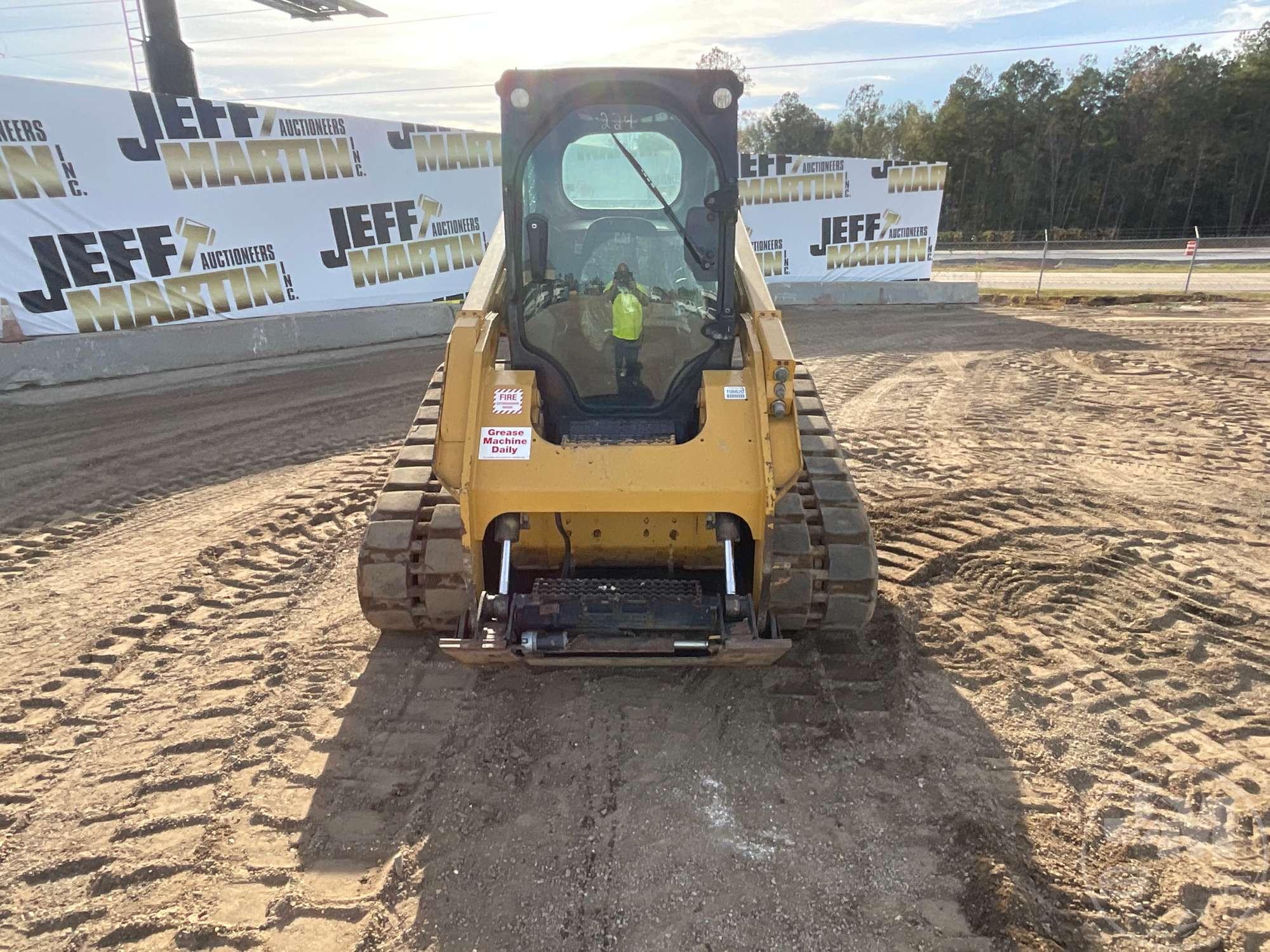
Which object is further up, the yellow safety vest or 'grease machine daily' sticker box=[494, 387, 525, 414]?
the yellow safety vest

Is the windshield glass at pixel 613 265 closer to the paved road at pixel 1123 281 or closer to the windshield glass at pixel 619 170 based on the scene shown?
the windshield glass at pixel 619 170

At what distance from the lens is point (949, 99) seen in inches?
2088

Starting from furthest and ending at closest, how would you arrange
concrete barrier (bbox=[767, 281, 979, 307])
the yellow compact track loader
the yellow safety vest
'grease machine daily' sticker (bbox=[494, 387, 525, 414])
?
1. concrete barrier (bbox=[767, 281, 979, 307])
2. the yellow safety vest
3. 'grease machine daily' sticker (bbox=[494, 387, 525, 414])
4. the yellow compact track loader

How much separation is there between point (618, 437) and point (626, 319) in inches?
23.1

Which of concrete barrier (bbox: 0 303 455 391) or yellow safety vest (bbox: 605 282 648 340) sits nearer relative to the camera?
yellow safety vest (bbox: 605 282 648 340)

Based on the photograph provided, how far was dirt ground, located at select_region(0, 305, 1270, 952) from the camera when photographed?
2.54m

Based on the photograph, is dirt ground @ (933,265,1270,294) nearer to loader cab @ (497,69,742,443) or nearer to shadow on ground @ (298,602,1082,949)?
loader cab @ (497,69,742,443)

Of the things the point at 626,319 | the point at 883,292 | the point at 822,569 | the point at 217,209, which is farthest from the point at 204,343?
the point at 883,292

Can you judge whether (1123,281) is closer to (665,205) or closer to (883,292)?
(883,292)

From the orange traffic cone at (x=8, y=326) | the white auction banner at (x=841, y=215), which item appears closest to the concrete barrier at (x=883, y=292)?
the white auction banner at (x=841, y=215)

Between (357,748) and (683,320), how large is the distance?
8.51 feet

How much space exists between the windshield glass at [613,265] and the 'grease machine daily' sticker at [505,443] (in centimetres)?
60

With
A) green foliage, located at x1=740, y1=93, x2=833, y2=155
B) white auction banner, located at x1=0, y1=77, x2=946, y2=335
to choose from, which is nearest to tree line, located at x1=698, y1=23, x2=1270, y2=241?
green foliage, located at x1=740, y1=93, x2=833, y2=155

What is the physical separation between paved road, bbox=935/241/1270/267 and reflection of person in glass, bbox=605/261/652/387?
3034cm
